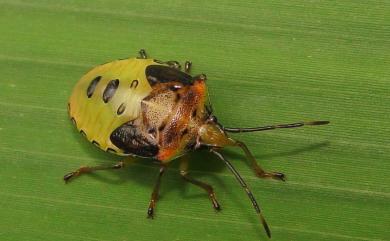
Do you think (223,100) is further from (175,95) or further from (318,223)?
(318,223)

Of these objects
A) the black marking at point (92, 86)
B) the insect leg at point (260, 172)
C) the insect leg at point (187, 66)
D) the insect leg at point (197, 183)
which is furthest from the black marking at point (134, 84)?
the insect leg at point (260, 172)

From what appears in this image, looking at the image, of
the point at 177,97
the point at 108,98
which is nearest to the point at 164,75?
the point at 177,97

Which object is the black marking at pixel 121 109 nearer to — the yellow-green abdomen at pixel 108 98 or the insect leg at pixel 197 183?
the yellow-green abdomen at pixel 108 98

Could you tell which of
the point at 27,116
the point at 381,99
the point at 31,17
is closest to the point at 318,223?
the point at 381,99

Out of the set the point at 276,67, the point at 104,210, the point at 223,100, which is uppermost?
the point at 276,67

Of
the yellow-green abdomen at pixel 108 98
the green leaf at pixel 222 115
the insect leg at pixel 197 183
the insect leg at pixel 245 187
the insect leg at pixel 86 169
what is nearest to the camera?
the insect leg at pixel 245 187

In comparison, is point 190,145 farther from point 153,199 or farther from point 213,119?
point 153,199

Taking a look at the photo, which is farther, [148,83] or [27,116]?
[27,116]
